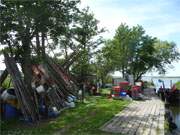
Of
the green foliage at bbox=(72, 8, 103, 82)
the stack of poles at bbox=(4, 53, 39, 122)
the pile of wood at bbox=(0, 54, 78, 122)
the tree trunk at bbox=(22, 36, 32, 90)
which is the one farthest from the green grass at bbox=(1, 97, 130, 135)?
the green foliage at bbox=(72, 8, 103, 82)

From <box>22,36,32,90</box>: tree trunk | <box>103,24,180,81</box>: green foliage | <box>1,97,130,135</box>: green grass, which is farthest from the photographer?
<box>103,24,180,81</box>: green foliage

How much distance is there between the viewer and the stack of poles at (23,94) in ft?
39.7

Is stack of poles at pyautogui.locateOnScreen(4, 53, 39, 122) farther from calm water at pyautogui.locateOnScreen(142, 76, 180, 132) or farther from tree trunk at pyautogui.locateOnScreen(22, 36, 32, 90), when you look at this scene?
calm water at pyautogui.locateOnScreen(142, 76, 180, 132)

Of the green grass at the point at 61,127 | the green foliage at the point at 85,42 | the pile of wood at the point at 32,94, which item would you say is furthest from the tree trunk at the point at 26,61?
the green foliage at the point at 85,42

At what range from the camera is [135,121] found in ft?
40.3

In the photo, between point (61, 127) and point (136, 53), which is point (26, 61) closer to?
point (61, 127)

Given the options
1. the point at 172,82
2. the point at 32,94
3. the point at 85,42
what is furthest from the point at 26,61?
the point at 172,82

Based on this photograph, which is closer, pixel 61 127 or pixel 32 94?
pixel 61 127

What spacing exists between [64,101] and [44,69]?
7.34 feet

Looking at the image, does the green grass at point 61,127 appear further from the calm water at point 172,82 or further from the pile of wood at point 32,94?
the calm water at point 172,82

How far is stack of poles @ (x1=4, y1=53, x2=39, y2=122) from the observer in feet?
39.7

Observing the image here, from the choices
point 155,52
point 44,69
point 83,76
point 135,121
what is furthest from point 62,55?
point 155,52

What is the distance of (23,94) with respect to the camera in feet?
40.1

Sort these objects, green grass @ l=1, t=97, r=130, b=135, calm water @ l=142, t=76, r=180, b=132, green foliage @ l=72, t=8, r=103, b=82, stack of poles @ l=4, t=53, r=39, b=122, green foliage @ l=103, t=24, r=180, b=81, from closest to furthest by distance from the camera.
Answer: green grass @ l=1, t=97, r=130, b=135
stack of poles @ l=4, t=53, r=39, b=122
calm water @ l=142, t=76, r=180, b=132
green foliage @ l=72, t=8, r=103, b=82
green foliage @ l=103, t=24, r=180, b=81
